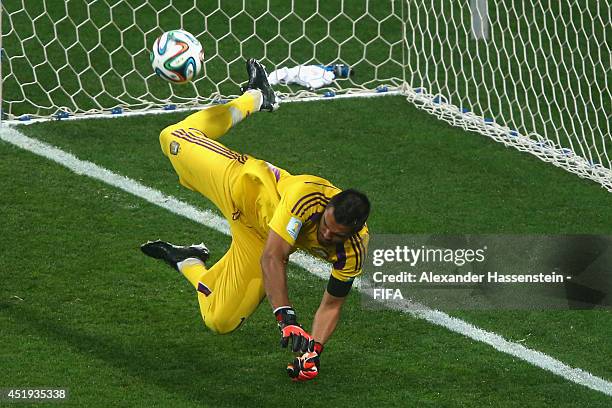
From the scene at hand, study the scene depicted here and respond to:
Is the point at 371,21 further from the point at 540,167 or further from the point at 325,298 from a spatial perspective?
the point at 325,298

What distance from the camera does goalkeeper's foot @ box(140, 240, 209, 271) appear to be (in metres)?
8.10

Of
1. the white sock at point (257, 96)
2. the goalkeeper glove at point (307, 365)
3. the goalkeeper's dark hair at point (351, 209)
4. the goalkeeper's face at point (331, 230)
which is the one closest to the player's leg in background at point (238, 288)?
the goalkeeper glove at point (307, 365)

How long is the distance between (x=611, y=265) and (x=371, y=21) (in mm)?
4715

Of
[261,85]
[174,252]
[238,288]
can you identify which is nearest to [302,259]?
[174,252]

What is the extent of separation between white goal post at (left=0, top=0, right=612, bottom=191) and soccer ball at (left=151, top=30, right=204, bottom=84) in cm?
246

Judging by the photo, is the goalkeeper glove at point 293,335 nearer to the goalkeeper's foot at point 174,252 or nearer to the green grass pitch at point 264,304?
the green grass pitch at point 264,304

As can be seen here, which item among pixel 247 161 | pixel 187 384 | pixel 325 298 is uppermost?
pixel 247 161

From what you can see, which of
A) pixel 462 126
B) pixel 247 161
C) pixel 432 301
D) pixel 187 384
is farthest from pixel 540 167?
pixel 187 384

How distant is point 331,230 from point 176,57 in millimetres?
2537

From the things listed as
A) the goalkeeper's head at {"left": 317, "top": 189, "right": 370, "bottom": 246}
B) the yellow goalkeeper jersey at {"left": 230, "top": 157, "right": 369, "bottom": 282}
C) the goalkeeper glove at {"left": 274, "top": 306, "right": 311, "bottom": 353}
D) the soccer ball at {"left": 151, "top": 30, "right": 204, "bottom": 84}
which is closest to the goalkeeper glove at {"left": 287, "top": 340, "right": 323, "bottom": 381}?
the goalkeeper glove at {"left": 274, "top": 306, "right": 311, "bottom": 353}

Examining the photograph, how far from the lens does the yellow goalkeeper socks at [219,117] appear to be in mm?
8141

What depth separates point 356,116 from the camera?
11203 millimetres

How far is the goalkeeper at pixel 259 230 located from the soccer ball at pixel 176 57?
1.36 ft

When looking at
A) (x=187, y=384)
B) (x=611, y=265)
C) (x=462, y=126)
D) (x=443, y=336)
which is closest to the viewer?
(x=187, y=384)
